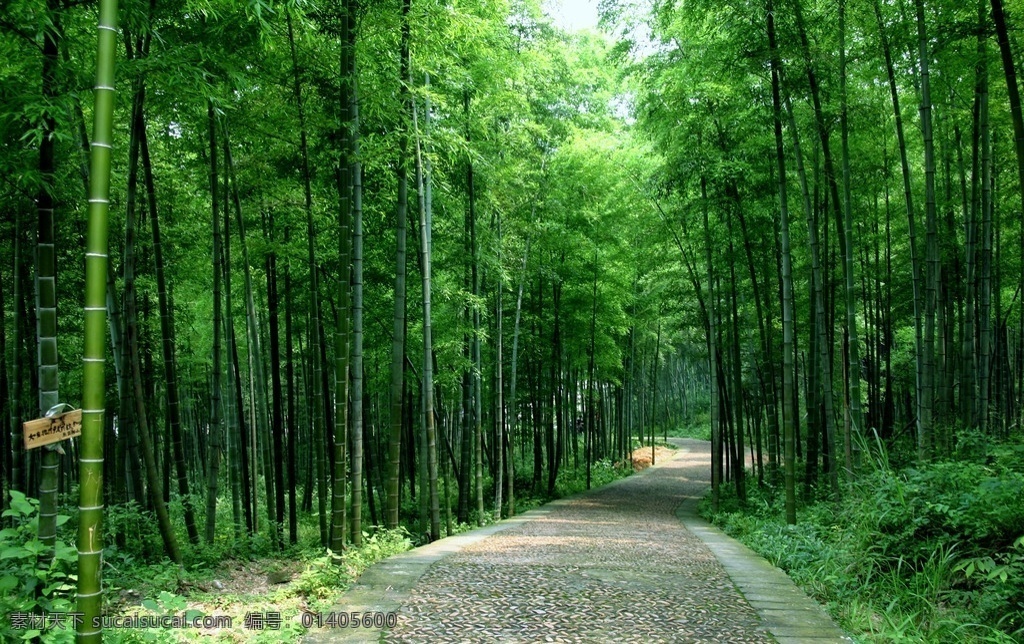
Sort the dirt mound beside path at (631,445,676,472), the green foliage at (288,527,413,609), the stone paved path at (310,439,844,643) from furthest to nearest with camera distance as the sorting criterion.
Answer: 1. the dirt mound beside path at (631,445,676,472)
2. the green foliage at (288,527,413,609)
3. the stone paved path at (310,439,844,643)

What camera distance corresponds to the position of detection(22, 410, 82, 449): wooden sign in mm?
2055

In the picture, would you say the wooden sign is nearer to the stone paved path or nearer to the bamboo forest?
the bamboo forest

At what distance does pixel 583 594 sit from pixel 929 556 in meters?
2.02

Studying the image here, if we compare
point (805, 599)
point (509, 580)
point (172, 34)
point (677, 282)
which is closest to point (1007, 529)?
point (805, 599)

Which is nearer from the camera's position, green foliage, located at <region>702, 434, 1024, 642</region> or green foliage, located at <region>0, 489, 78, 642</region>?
green foliage, located at <region>0, 489, 78, 642</region>

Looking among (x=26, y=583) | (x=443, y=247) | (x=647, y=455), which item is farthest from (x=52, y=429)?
(x=647, y=455)

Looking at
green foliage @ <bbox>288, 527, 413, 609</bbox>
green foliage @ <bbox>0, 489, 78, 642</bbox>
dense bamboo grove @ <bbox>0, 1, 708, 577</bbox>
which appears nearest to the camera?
green foliage @ <bbox>0, 489, 78, 642</bbox>

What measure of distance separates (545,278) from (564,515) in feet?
14.7

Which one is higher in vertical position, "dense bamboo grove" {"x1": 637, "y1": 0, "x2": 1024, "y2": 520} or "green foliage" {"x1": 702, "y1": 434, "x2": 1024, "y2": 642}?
"dense bamboo grove" {"x1": 637, "y1": 0, "x2": 1024, "y2": 520}

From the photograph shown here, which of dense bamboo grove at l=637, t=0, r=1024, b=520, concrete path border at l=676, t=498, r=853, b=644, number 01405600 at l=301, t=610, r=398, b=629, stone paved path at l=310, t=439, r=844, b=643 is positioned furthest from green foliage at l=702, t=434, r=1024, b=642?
number 01405600 at l=301, t=610, r=398, b=629

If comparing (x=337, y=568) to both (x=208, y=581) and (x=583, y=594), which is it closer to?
(x=208, y=581)

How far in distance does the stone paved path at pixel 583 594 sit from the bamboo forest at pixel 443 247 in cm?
15

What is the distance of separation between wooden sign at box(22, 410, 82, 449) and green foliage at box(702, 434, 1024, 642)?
11.3 ft

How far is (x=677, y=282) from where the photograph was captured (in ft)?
39.2
